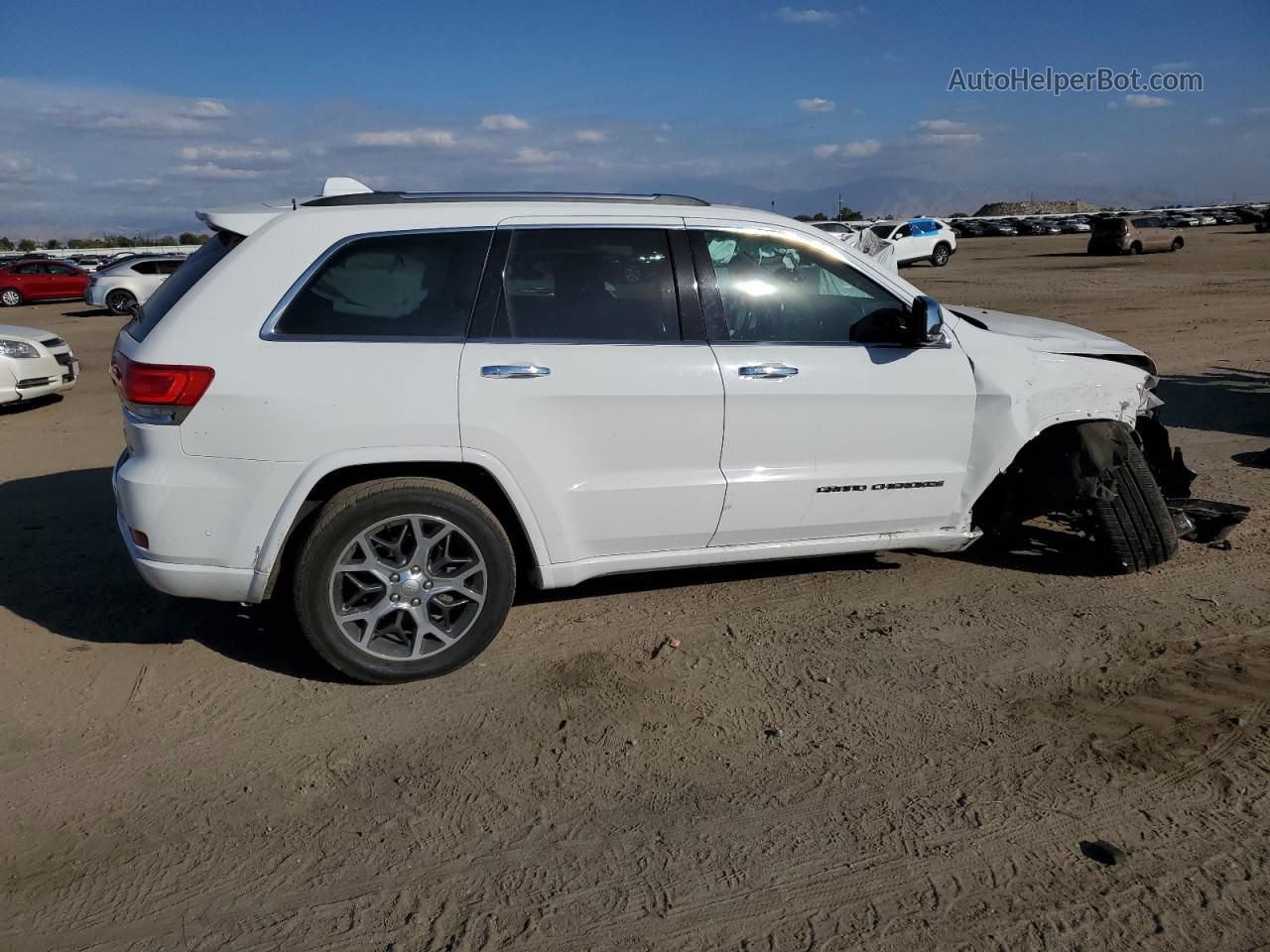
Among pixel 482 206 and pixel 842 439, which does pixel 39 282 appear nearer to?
pixel 482 206

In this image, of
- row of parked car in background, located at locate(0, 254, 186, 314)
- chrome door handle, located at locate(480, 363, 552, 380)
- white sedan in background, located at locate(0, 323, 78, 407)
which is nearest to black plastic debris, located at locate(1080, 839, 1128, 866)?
chrome door handle, located at locate(480, 363, 552, 380)

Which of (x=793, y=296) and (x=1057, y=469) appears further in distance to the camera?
(x=1057, y=469)

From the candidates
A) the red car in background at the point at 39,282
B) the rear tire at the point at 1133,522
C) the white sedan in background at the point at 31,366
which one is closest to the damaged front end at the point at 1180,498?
the rear tire at the point at 1133,522

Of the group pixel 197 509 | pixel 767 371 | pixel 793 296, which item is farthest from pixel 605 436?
pixel 197 509

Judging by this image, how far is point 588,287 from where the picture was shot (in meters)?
4.49

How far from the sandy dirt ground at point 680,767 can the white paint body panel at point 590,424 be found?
0.51 metres

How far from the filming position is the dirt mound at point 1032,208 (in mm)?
95031

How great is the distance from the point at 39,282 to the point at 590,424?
1224 inches

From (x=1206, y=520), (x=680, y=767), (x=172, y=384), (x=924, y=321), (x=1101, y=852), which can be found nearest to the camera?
(x=1101, y=852)

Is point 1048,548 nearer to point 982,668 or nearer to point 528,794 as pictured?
point 982,668

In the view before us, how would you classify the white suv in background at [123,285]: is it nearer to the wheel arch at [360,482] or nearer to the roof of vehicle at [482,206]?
the roof of vehicle at [482,206]

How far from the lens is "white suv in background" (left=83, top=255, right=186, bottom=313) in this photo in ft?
82.0

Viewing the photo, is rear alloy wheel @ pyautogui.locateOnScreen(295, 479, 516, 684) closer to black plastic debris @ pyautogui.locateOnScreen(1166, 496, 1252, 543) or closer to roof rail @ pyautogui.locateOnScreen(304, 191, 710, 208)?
roof rail @ pyautogui.locateOnScreen(304, 191, 710, 208)

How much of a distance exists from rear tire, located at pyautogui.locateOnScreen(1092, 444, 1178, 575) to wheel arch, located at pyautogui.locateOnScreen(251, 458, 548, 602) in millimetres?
2954
